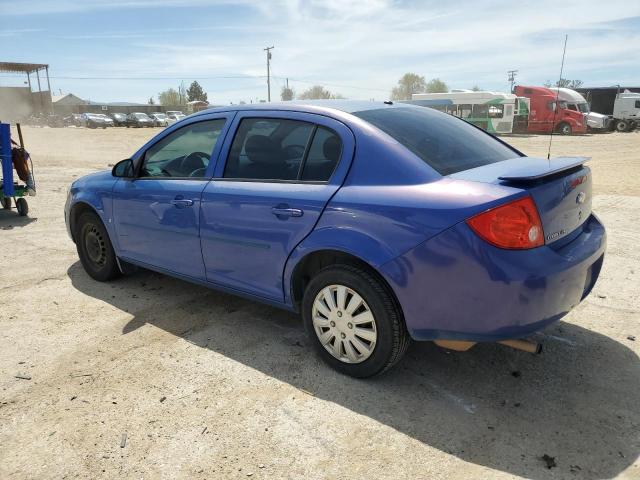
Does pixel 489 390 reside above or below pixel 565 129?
below

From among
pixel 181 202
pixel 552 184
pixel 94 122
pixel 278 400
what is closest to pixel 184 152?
pixel 181 202

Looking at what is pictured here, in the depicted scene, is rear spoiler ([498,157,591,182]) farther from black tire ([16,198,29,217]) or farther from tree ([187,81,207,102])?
tree ([187,81,207,102])

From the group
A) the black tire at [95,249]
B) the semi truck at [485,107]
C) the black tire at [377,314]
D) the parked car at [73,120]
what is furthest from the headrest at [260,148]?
the parked car at [73,120]

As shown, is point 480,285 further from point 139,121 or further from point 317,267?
point 139,121

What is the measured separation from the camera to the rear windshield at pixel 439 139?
295 cm

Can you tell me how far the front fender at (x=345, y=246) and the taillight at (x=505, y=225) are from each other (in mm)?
470

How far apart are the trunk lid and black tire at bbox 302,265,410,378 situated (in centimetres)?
75

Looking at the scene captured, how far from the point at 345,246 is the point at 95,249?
3103 millimetres

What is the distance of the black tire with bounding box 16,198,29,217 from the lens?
8.15 m

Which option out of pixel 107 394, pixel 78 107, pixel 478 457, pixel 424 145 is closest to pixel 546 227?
pixel 424 145

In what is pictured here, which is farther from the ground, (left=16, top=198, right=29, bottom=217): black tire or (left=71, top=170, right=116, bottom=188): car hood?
(left=71, top=170, right=116, bottom=188): car hood

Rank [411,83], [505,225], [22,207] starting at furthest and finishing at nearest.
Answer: [411,83] < [22,207] < [505,225]

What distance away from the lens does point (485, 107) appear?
32.2 metres

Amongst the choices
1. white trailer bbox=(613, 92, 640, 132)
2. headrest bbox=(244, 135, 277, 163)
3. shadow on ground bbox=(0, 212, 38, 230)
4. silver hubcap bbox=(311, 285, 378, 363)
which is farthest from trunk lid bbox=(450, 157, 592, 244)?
white trailer bbox=(613, 92, 640, 132)
